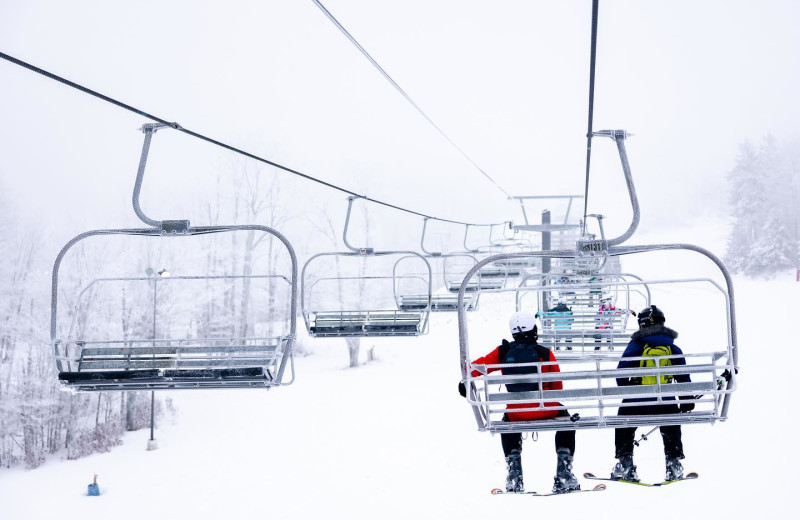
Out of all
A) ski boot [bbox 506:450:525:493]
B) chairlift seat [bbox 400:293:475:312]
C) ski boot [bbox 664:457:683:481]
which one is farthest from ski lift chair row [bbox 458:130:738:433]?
chairlift seat [bbox 400:293:475:312]

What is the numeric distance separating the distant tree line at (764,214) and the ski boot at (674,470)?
4080 cm

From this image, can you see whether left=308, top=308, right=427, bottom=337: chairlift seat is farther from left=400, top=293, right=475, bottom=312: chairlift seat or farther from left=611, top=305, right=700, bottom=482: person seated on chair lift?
left=611, top=305, right=700, bottom=482: person seated on chair lift

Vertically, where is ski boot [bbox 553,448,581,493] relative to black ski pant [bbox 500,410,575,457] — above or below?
below

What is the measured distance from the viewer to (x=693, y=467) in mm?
13391

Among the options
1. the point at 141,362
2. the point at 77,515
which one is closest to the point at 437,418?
the point at 77,515

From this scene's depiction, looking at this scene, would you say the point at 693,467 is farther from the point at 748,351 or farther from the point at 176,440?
the point at 176,440

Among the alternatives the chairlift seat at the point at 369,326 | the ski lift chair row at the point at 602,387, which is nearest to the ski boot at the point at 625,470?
the ski lift chair row at the point at 602,387

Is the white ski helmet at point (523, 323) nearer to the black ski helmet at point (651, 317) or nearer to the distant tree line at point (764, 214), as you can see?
the black ski helmet at point (651, 317)

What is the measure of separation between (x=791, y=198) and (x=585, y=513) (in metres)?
46.9

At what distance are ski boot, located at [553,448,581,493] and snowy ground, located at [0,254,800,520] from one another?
7.83 m

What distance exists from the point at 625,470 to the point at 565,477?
676 mm

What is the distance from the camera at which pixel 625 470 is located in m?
5.31

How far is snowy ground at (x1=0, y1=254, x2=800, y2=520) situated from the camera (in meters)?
13.2

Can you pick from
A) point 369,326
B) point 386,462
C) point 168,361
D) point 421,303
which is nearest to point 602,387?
point 168,361
